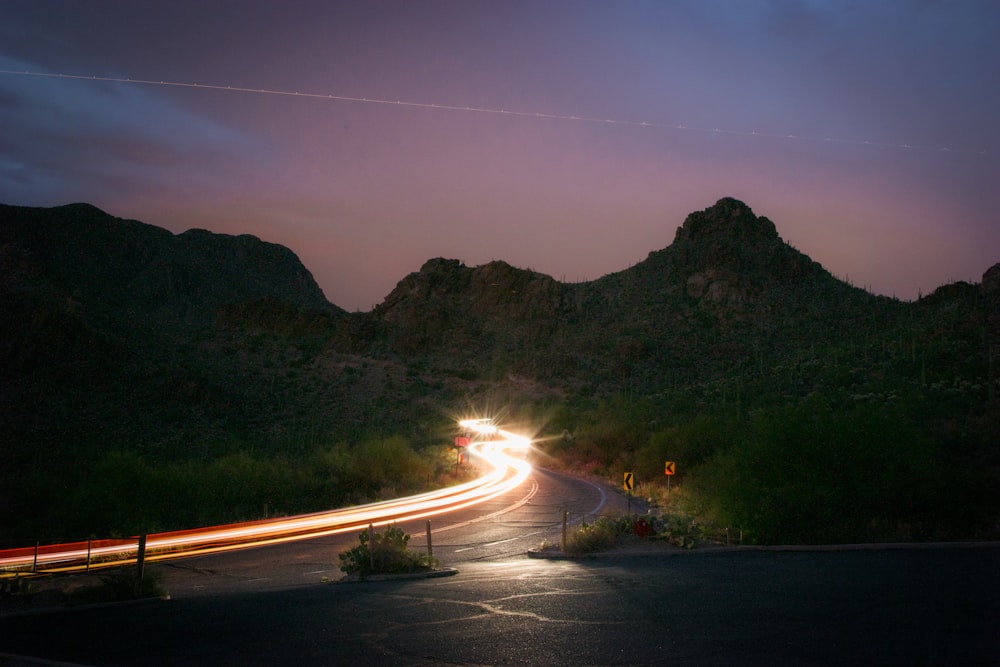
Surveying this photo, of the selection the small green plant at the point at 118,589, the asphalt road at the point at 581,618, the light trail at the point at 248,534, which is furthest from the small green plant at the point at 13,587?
the light trail at the point at 248,534

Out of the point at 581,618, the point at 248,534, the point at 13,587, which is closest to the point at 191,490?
the point at 248,534

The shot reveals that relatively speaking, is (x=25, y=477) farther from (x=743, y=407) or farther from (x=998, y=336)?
(x=998, y=336)

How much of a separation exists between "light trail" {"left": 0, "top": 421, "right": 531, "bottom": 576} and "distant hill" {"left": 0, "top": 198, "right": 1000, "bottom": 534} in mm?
14799

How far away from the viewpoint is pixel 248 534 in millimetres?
23562

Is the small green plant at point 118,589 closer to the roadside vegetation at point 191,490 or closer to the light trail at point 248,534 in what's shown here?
the light trail at point 248,534

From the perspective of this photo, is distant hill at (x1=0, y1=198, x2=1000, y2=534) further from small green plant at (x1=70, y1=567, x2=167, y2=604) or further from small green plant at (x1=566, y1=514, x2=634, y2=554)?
small green plant at (x1=70, y1=567, x2=167, y2=604)

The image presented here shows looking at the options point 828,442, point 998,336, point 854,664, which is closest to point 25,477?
point 828,442

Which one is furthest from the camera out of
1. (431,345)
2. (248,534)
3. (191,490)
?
(431,345)

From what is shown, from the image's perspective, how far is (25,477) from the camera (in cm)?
3528

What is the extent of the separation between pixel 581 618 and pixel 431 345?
90.0m

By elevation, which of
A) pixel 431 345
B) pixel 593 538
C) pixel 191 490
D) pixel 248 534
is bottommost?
pixel 593 538

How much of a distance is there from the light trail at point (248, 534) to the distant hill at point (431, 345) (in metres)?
14.8

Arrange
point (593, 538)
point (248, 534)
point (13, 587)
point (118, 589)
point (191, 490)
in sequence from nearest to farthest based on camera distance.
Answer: point (13, 587), point (118, 589), point (593, 538), point (248, 534), point (191, 490)

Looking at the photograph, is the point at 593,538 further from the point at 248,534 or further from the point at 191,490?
the point at 191,490
